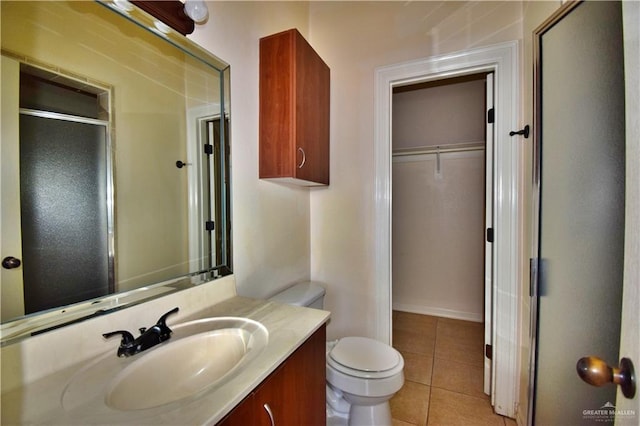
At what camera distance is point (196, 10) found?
1.02 meters

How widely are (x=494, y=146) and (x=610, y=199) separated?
100 cm

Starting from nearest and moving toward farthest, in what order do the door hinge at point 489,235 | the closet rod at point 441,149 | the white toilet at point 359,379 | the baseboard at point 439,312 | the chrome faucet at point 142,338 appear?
the chrome faucet at point 142,338
the white toilet at point 359,379
the door hinge at point 489,235
the closet rod at point 441,149
the baseboard at point 439,312

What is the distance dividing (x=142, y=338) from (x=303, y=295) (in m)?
0.92

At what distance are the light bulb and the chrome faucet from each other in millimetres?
1089

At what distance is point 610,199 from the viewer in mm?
698

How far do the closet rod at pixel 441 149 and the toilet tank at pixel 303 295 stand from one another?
1.87 meters

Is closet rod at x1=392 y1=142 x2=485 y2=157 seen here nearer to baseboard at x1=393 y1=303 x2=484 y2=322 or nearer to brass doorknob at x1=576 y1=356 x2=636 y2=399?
baseboard at x1=393 y1=303 x2=484 y2=322

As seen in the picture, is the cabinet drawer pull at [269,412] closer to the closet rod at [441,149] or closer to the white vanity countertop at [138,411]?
the white vanity countertop at [138,411]

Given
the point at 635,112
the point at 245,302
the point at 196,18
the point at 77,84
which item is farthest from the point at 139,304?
the point at 635,112

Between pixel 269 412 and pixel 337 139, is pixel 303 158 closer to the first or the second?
pixel 337 139

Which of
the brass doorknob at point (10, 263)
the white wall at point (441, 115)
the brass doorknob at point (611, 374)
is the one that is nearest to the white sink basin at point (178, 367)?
A: the brass doorknob at point (10, 263)

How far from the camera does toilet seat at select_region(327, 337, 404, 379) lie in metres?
1.30

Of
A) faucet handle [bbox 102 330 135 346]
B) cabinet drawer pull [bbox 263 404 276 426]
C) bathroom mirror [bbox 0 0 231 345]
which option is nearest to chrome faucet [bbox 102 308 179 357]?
faucet handle [bbox 102 330 135 346]

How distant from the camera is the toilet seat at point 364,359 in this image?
130 centimetres
